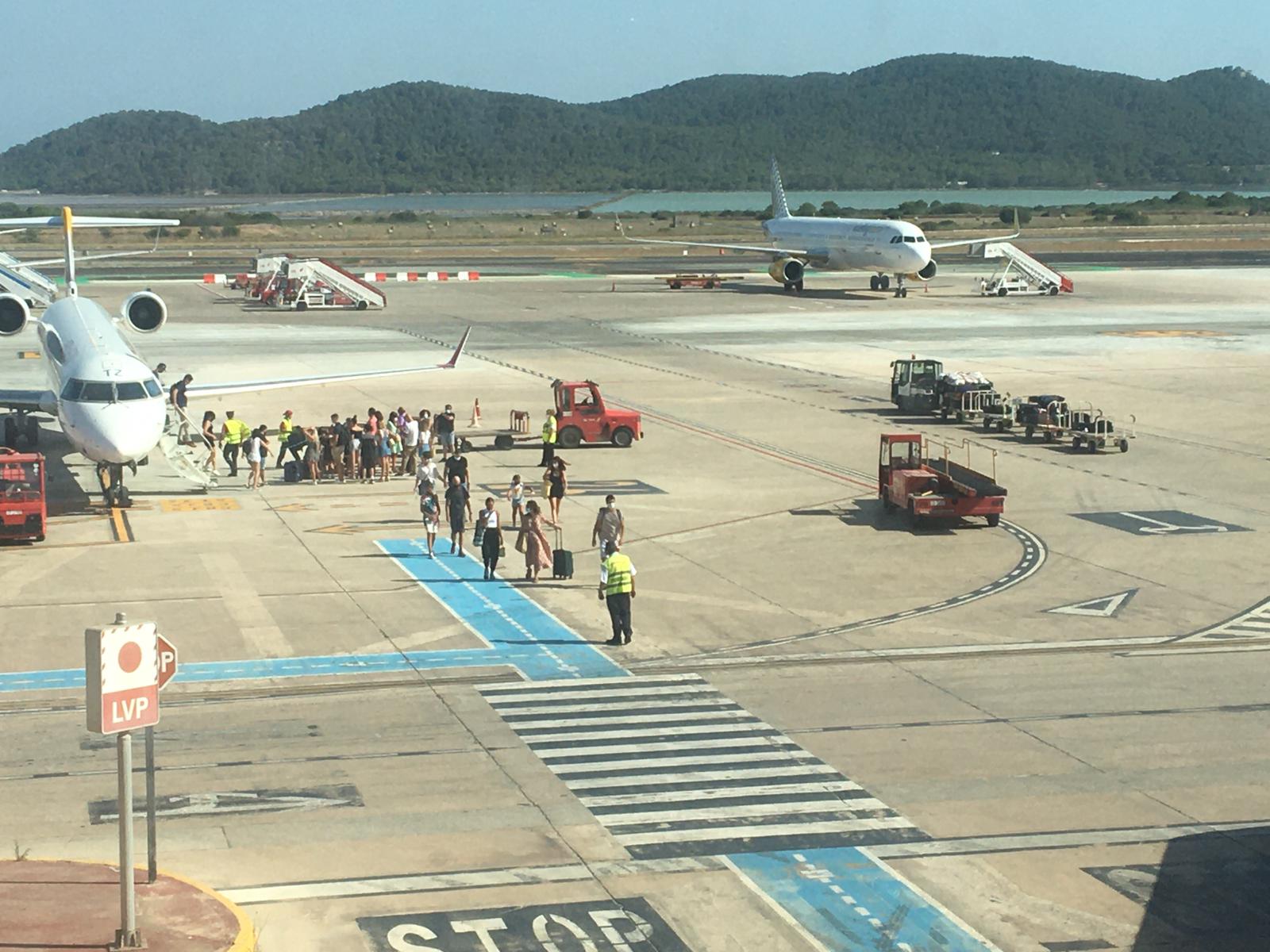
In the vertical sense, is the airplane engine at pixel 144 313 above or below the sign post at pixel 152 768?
above

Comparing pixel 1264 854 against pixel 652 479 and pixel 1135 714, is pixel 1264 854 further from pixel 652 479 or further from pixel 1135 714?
pixel 652 479

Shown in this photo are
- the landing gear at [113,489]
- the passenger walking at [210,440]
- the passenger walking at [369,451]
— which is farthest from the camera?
the passenger walking at [210,440]

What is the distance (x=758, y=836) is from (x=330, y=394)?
3937 cm

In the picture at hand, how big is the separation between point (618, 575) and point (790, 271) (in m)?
78.2

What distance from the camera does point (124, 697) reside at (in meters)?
14.3

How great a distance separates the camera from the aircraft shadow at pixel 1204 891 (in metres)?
15.1

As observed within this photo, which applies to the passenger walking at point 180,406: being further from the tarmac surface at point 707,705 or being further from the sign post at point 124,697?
the sign post at point 124,697

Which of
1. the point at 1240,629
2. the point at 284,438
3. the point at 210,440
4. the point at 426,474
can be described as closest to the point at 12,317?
the point at 210,440

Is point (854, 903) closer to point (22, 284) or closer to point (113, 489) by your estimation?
point (113, 489)

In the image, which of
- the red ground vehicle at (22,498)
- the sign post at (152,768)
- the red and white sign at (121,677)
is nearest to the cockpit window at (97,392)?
the red ground vehicle at (22,498)

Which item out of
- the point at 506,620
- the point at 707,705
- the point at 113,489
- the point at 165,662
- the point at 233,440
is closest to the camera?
the point at 165,662

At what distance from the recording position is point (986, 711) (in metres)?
22.2

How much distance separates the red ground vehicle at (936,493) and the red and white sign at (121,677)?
22.4 meters

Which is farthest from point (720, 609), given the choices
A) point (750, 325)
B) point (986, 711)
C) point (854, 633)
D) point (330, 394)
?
point (750, 325)
